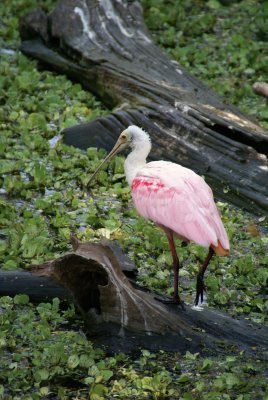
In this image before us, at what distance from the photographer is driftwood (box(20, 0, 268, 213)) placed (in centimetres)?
899

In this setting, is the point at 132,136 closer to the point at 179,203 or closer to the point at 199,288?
the point at 179,203

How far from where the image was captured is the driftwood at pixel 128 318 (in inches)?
260

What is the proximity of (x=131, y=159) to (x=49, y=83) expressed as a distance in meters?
3.84

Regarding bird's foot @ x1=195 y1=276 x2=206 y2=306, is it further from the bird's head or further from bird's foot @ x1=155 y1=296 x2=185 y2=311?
the bird's head

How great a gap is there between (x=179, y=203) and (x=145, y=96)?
3.10 metres

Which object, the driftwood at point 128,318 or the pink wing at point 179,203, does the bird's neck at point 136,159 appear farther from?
the driftwood at point 128,318

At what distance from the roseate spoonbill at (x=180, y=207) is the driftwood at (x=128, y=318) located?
0.27 m

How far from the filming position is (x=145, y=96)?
9961mm

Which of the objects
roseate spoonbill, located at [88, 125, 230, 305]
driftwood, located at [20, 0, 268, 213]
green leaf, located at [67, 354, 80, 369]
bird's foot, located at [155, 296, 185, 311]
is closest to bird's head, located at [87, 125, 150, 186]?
roseate spoonbill, located at [88, 125, 230, 305]

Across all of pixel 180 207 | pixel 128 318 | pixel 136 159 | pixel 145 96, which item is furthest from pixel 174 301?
pixel 145 96

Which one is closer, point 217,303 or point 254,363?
point 254,363

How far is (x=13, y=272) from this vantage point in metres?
7.05

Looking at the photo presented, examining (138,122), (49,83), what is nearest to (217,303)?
(138,122)

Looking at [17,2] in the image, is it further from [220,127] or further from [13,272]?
[13,272]
